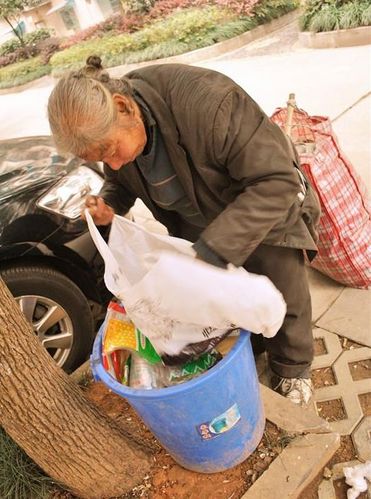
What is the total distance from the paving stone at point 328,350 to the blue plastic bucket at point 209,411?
1.84 feet

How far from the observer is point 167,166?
1.60 m

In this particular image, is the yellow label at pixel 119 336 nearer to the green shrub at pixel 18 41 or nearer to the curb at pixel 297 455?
the curb at pixel 297 455

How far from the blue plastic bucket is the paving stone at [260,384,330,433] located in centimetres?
12

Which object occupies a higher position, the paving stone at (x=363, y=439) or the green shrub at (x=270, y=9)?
the green shrub at (x=270, y=9)

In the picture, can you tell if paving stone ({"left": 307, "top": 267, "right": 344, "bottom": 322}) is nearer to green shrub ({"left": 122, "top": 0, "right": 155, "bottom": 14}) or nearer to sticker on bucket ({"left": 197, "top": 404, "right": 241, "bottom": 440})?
sticker on bucket ({"left": 197, "top": 404, "right": 241, "bottom": 440})

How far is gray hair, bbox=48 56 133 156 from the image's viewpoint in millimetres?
1297

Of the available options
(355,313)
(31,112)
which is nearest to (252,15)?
(31,112)

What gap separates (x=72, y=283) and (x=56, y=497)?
97 cm

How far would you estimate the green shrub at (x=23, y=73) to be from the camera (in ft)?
45.3

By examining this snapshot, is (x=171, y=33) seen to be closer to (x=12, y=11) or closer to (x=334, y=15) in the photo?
(x=334, y=15)

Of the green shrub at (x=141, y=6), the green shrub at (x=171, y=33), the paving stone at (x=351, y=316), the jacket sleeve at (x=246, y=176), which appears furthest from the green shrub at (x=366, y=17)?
the green shrub at (x=141, y=6)

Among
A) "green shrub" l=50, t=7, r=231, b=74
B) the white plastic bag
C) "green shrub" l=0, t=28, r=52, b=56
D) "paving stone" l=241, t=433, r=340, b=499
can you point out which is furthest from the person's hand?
"green shrub" l=0, t=28, r=52, b=56

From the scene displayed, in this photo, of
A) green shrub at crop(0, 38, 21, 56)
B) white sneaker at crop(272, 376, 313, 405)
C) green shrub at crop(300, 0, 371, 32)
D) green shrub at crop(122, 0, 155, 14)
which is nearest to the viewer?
white sneaker at crop(272, 376, 313, 405)

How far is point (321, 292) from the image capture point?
105 inches
